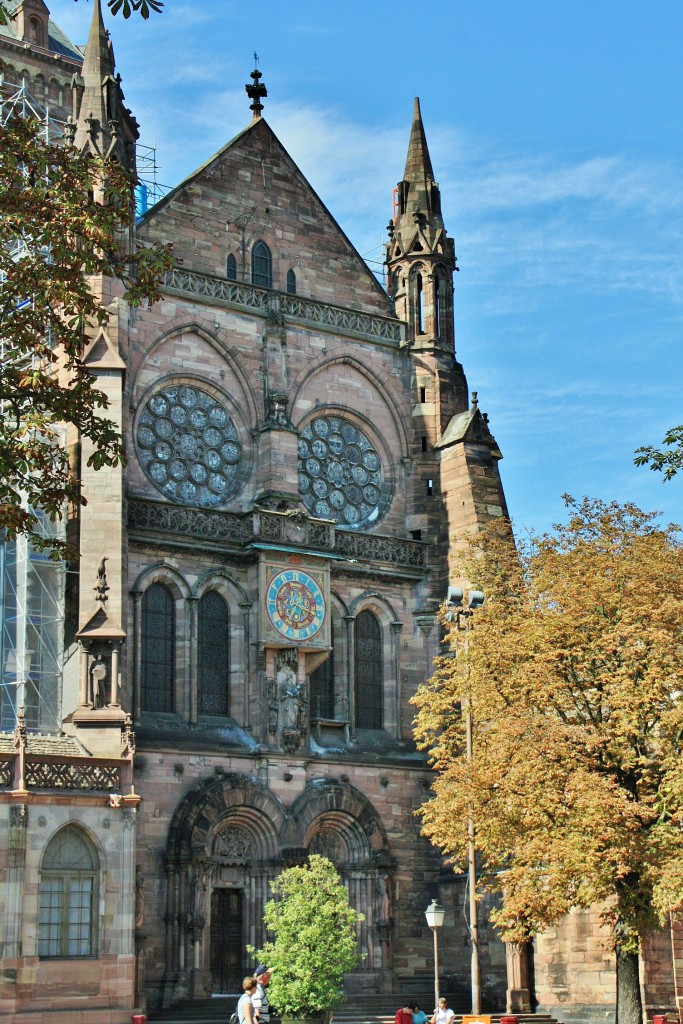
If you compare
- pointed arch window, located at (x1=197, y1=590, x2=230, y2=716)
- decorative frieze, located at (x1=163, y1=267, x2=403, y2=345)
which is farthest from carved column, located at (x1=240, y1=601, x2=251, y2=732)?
decorative frieze, located at (x1=163, y1=267, x2=403, y2=345)

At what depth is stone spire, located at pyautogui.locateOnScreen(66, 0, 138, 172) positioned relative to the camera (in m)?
40.9

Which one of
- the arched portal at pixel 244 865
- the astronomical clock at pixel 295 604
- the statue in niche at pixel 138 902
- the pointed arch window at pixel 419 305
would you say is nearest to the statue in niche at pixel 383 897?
the arched portal at pixel 244 865

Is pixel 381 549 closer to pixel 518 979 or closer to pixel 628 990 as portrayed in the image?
pixel 518 979

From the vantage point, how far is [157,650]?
39.7 m

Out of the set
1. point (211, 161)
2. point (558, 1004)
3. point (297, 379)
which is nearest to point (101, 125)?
point (211, 161)

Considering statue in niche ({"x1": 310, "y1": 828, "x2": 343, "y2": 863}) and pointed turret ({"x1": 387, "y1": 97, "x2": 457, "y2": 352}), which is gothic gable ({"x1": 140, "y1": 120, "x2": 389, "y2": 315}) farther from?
statue in niche ({"x1": 310, "y1": 828, "x2": 343, "y2": 863})

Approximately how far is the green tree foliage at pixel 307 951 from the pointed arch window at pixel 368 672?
8.18m

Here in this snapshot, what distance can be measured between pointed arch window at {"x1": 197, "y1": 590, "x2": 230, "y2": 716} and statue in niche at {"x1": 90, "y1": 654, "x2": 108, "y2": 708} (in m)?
4.98

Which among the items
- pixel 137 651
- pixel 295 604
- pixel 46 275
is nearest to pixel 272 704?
pixel 295 604

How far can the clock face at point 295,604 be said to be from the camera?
40.4m

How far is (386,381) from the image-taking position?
152 ft

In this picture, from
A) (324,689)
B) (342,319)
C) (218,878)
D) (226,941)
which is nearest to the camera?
(226,941)

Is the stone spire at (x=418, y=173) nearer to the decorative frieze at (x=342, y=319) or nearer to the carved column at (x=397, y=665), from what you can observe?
the decorative frieze at (x=342, y=319)

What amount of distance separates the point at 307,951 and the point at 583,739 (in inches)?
313
